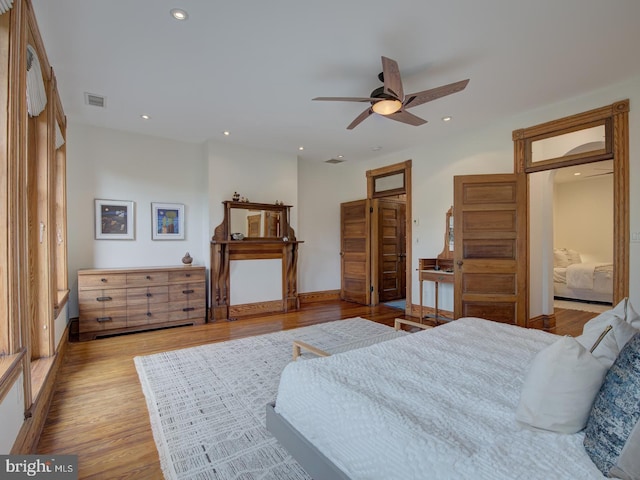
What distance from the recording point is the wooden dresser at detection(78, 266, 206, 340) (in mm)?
3967

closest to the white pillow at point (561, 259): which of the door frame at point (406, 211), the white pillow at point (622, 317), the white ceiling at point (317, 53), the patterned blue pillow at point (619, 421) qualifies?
the door frame at point (406, 211)

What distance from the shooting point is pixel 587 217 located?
767 cm

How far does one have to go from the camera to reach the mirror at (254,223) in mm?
5117

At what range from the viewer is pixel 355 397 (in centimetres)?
135

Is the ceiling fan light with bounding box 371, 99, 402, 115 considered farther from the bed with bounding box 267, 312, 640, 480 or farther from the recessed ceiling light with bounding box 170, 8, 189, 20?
the bed with bounding box 267, 312, 640, 480

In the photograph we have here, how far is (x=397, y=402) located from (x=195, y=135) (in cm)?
477

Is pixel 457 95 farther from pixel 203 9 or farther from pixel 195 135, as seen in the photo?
pixel 195 135

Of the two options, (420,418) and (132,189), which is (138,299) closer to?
(132,189)

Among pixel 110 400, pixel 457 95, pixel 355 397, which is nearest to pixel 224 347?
pixel 110 400

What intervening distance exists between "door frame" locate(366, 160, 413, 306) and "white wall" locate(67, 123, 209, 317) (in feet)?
10.3

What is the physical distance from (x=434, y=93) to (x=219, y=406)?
10.3ft

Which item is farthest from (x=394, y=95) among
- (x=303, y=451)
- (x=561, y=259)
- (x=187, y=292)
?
(x=561, y=259)

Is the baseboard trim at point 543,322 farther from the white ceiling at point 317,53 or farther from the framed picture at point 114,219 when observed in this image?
the framed picture at point 114,219

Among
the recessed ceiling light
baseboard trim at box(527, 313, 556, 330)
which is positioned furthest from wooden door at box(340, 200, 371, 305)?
the recessed ceiling light
